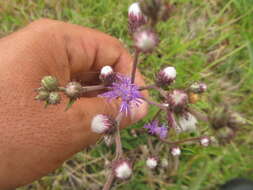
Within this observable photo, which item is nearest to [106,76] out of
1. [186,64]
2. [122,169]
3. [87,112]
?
[87,112]

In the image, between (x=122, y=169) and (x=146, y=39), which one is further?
(x=122, y=169)

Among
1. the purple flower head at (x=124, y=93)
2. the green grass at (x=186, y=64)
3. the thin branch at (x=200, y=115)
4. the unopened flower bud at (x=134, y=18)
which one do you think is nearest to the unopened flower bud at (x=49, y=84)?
the purple flower head at (x=124, y=93)

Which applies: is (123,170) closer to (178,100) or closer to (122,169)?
(122,169)

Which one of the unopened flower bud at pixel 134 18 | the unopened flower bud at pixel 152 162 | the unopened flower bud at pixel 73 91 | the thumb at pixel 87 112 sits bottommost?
the unopened flower bud at pixel 152 162

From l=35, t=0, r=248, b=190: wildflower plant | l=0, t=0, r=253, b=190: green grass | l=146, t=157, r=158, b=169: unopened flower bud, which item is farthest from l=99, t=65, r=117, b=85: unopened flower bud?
l=0, t=0, r=253, b=190: green grass

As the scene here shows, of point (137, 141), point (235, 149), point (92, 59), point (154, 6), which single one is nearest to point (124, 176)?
point (154, 6)

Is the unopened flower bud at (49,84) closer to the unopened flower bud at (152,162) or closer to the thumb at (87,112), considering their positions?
the thumb at (87,112)

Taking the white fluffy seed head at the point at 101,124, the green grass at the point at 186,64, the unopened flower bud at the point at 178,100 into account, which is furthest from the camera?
the green grass at the point at 186,64
